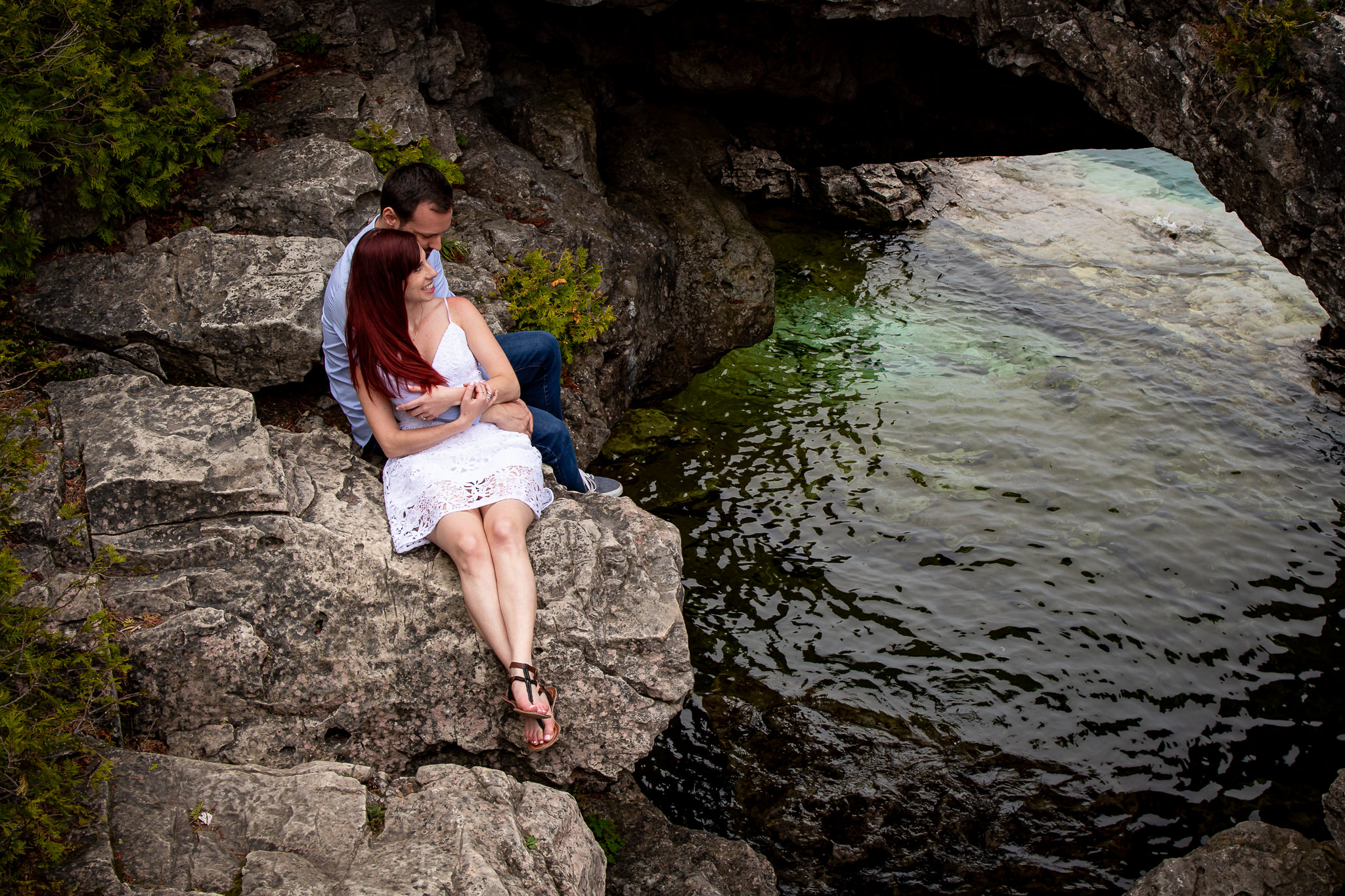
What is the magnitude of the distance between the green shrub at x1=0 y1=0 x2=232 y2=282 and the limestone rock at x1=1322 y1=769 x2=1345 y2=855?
30.9 ft

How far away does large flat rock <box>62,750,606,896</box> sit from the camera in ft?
12.1

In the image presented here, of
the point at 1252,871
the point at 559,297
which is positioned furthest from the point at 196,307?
the point at 1252,871

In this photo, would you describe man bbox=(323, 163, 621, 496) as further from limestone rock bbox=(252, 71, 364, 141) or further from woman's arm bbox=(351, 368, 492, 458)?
limestone rock bbox=(252, 71, 364, 141)

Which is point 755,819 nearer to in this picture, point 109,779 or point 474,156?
point 109,779

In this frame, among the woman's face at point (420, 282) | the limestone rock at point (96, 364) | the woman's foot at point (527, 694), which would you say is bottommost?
the woman's foot at point (527, 694)

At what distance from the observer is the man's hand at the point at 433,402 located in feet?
17.4

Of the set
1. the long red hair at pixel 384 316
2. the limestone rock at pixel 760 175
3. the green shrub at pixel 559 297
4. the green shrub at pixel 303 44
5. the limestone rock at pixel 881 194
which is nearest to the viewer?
the long red hair at pixel 384 316

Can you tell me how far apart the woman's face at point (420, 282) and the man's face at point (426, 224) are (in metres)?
0.20

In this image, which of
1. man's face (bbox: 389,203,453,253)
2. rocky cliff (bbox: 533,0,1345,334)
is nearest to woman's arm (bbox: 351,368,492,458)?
man's face (bbox: 389,203,453,253)

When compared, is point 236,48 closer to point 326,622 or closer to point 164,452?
point 164,452

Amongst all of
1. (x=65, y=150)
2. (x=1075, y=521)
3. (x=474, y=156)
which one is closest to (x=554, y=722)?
(x=65, y=150)

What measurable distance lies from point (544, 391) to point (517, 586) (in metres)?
1.94

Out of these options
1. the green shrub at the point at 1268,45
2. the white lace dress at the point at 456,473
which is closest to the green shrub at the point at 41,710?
the white lace dress at the point at 456,473

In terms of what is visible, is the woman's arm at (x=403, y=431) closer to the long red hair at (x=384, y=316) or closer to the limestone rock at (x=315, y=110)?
the long red hair at (x=384, y=316)
